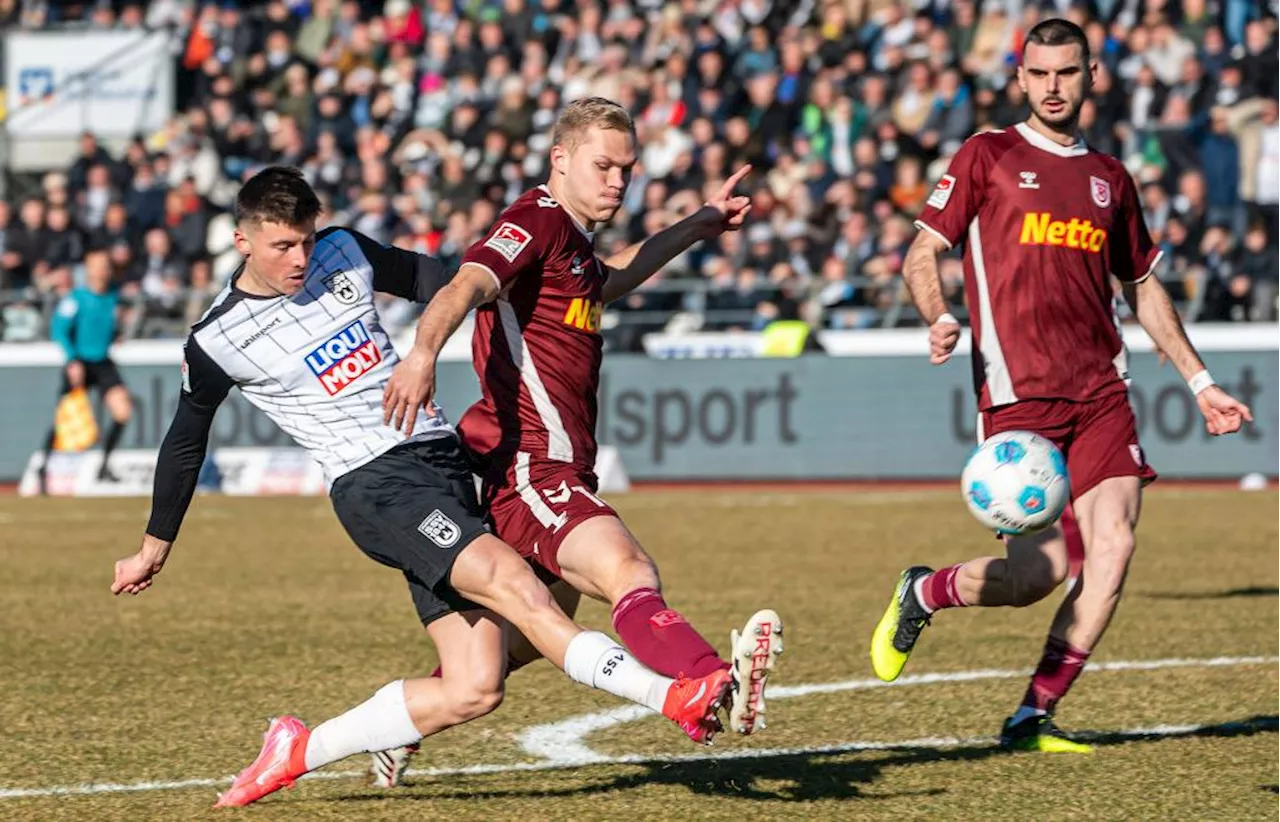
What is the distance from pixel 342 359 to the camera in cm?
609

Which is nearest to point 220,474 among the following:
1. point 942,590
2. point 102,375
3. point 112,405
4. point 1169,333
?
point 112,405

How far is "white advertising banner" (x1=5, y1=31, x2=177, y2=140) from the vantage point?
25.8 meters

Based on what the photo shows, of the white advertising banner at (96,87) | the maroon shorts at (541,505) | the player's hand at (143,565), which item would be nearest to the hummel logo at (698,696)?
the maroon shorts at (541,505)

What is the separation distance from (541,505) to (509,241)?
2.50ft

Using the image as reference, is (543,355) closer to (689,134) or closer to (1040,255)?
(1040,255)

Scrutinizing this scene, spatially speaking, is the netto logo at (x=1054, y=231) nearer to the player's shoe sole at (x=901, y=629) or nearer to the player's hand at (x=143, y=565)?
the player's shoe sole at (x=901, y=629)

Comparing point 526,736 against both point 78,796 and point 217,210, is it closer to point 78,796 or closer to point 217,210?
point 78,796

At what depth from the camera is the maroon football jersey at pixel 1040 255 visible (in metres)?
6.81

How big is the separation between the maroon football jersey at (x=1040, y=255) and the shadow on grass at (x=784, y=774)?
3.81 ft

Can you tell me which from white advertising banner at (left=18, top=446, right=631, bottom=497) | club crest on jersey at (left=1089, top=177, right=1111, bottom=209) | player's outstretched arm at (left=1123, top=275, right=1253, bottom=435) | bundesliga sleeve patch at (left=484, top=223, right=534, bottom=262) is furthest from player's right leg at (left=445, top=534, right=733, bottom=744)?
white advertising banner at (left=18, top=446, right=631, bottom=497)

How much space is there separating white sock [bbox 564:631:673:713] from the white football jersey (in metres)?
0.88

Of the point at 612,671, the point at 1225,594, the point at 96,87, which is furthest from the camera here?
the point at 96,87

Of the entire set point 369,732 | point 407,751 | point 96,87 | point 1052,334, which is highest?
point 96,87

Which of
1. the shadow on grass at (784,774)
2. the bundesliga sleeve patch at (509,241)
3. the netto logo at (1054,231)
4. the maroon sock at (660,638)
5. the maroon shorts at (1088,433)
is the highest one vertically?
the netto logo at (1054,231)
